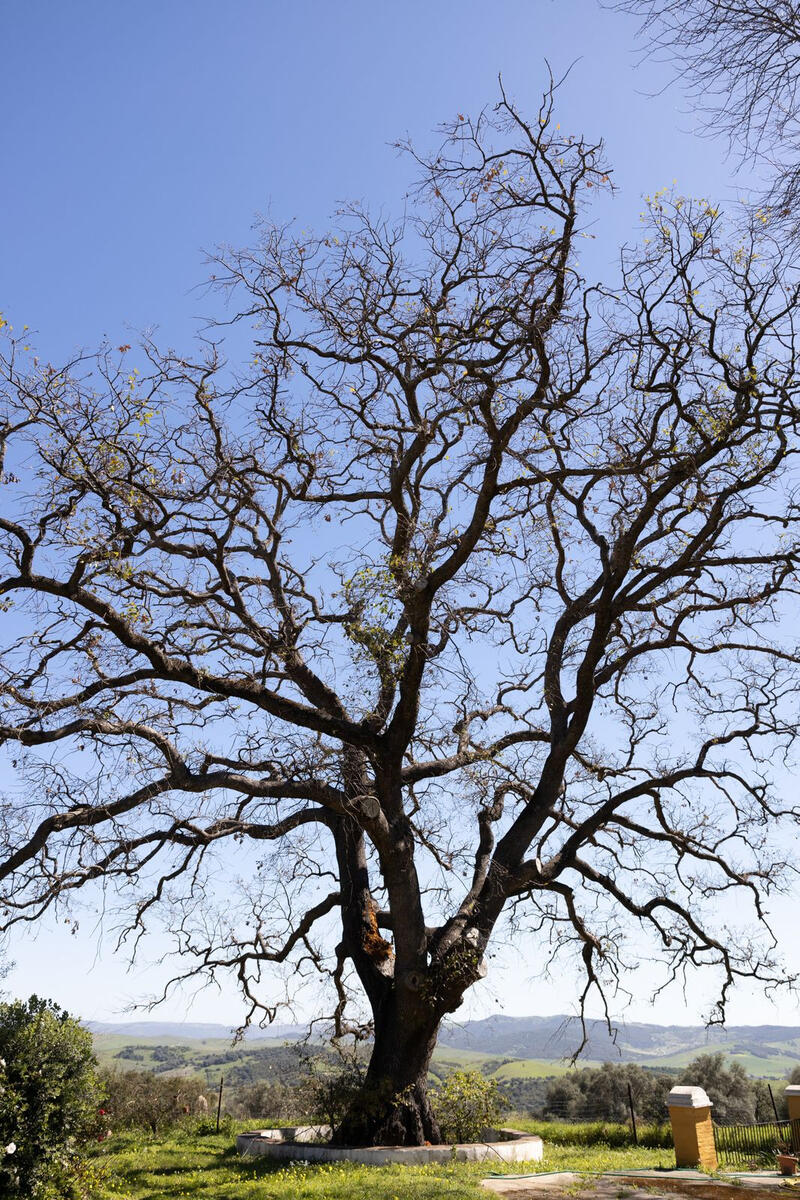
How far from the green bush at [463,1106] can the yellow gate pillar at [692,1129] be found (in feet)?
8.34

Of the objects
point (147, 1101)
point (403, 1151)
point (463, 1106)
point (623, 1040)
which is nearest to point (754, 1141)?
point (463, 1106)

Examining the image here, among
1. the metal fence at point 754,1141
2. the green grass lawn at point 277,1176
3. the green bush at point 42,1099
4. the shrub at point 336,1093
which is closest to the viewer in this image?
the green grass lawn at point 277,1176

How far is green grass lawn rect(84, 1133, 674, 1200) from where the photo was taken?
8055 mm

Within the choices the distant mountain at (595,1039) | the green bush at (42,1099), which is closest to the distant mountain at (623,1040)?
the distant mountain at (595,1039)

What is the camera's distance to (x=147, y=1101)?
59.2 ft

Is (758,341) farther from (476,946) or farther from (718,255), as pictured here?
(476,946)

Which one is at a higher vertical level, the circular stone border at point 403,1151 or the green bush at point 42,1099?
the green bush at point 42,1099

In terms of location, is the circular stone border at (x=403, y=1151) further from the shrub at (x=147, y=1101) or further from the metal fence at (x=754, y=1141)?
the shrub at (x=147, y=1101)

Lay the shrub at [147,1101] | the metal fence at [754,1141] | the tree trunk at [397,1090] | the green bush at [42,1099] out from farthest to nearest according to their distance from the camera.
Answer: the shrub at [147,1101] → the metal fence at [754,1141] → the tree trunk at [397,1090] → the green bush at [42,1099]

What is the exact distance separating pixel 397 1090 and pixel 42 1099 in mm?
4265

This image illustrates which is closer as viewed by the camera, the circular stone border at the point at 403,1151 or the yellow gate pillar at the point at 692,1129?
the circular stone border at the point at 403,1151

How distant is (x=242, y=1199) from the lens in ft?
27.2

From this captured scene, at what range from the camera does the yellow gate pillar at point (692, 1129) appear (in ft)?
38.8

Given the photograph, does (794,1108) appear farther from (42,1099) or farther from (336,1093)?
(42,1099)
